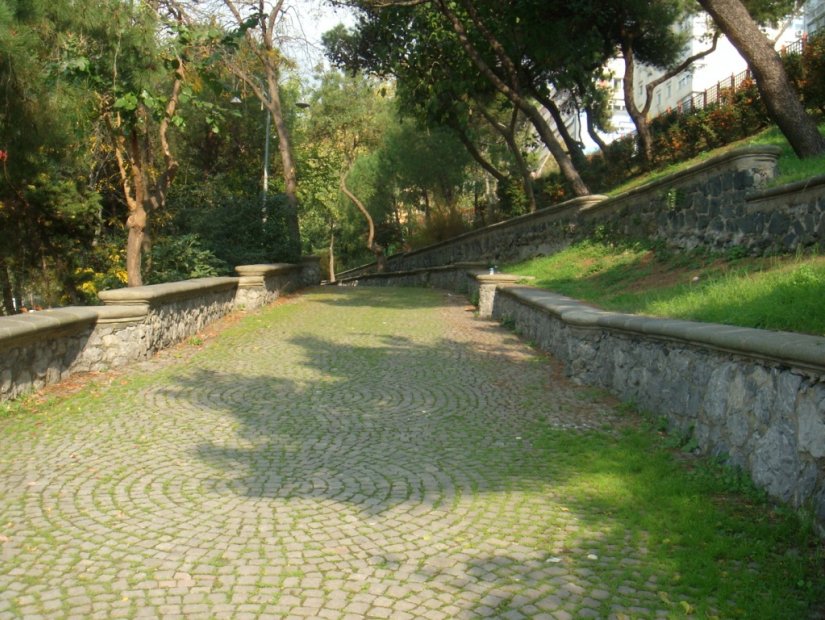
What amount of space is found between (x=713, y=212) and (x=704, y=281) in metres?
2.90

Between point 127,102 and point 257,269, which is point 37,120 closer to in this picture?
point 127,102

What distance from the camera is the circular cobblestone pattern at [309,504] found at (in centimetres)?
358

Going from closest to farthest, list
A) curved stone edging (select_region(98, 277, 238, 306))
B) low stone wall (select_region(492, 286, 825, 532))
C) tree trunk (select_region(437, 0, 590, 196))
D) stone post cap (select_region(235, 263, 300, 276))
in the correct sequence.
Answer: low stone wall (select_region(492, 286, 825, 532)) → curved stone edging (select_region(98, 277, 238, 306)) → stone post cap (select_region(235, 263, 300, 276)) → tree trunk (select_region(437, 0, 590, 196))

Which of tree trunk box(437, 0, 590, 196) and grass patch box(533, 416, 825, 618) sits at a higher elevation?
tree trunk box(437, 0, 590, 196)

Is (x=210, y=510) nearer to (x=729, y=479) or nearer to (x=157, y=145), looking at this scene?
(x=729, y=479)

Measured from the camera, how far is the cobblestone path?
3582 millimetres

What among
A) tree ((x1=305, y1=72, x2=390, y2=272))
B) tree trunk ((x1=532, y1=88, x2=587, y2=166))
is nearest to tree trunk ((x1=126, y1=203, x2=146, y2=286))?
tree trunk ((x1=532, y1=88, x2=587, y2=166))

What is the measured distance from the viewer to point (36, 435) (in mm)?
6320

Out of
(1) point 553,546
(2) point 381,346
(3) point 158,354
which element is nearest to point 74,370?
(3) point 158,354

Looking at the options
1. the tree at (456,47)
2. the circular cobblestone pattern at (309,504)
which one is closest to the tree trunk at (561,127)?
the tree at (456,47)

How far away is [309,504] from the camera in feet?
15.9

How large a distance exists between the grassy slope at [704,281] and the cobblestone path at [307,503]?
1.51 meters

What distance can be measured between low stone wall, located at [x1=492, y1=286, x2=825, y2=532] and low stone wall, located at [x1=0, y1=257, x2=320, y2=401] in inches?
223

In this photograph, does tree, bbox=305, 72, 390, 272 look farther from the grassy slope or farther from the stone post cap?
the grassy slope
